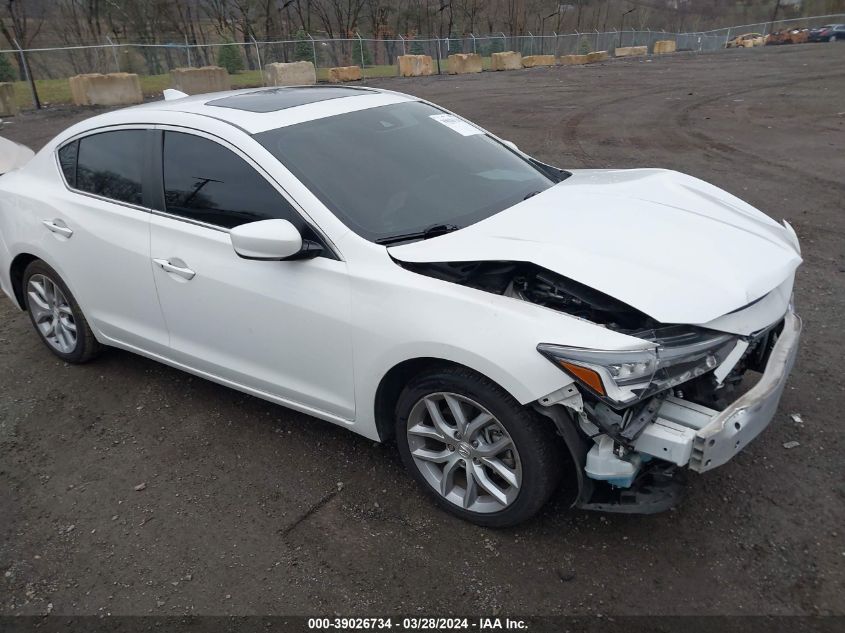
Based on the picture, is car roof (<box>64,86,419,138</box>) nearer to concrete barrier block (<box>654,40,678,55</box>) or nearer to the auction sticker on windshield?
the auction sticker on windshield

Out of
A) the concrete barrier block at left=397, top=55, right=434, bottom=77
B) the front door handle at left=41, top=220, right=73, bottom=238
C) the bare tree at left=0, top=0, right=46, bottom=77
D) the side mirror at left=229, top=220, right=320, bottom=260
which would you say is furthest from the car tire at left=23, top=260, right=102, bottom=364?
the bare tree at left=0, top=0, right=46, bottom=77

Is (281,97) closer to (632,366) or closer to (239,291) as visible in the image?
(239,291)

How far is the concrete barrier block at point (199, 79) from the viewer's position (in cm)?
1975

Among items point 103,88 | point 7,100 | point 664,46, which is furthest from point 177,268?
point 664,46

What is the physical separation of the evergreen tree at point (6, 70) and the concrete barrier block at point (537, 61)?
2091 cm

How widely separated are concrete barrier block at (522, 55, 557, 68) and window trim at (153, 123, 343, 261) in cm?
3001

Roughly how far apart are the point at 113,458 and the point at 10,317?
9.02 feet

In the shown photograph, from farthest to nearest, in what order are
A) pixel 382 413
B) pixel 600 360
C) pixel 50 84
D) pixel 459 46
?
1. pixel 459 46
2. pixel 50 84
3. pixel 382 413
4. pixel 600 360

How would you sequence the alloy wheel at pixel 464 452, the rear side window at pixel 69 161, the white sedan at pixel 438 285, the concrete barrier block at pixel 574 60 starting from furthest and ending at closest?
1. the concrete barrier block at pixel 574 60
2. the rear side window at pixel 69 161
3. the alloy wheel at pixel 464 452
4. the white sedan at pixel 438 285

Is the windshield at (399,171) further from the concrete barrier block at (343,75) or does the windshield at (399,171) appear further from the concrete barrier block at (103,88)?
the concrete barrier block at (343,75)

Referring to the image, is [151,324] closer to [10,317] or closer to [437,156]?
[437,156]

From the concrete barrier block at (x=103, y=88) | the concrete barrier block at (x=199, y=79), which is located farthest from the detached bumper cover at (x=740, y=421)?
the concrete barrier block at (x=199, y=79)

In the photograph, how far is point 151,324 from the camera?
3.74 metres

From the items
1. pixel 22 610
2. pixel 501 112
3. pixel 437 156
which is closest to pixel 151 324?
pixel 22 610
